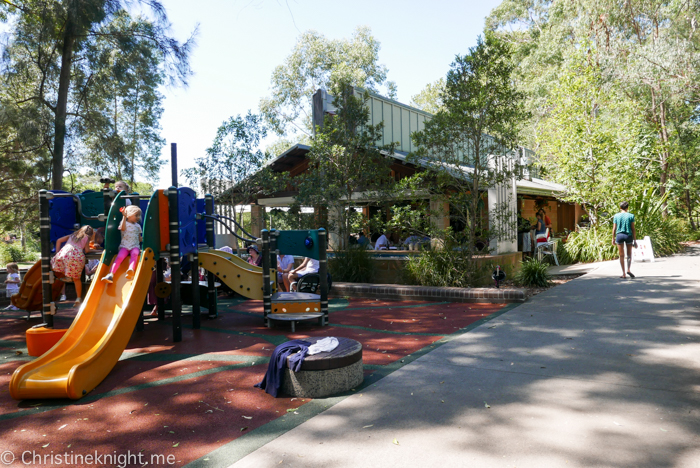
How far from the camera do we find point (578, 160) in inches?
597

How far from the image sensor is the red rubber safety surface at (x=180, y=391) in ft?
11.2

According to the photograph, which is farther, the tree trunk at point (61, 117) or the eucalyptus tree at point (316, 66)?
the eucalyptus tree at point (316, 66)

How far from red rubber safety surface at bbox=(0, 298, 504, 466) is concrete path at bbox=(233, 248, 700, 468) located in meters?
0.60

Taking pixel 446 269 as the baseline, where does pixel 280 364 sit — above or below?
below

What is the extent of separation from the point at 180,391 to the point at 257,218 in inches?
564

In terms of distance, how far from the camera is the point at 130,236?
20.6 feet

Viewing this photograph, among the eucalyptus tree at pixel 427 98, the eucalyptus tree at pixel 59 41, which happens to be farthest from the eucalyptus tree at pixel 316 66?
the eucalyptus tree at pixel 59 41

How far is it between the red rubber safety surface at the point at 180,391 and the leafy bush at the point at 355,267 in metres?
3.21

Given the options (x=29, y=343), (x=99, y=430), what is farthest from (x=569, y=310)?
(x=29, y=343)

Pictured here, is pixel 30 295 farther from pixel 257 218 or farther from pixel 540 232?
pixel 540 232

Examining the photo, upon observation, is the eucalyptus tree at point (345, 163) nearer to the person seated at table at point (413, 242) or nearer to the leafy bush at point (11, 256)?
the person seated at table at point (413, 242)

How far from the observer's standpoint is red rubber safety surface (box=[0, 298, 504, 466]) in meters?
3.42

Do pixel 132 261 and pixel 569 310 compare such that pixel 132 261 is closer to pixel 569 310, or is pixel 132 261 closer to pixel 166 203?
pixel 166 203

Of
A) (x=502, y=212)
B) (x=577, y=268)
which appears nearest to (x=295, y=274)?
(x=502, y=212)
